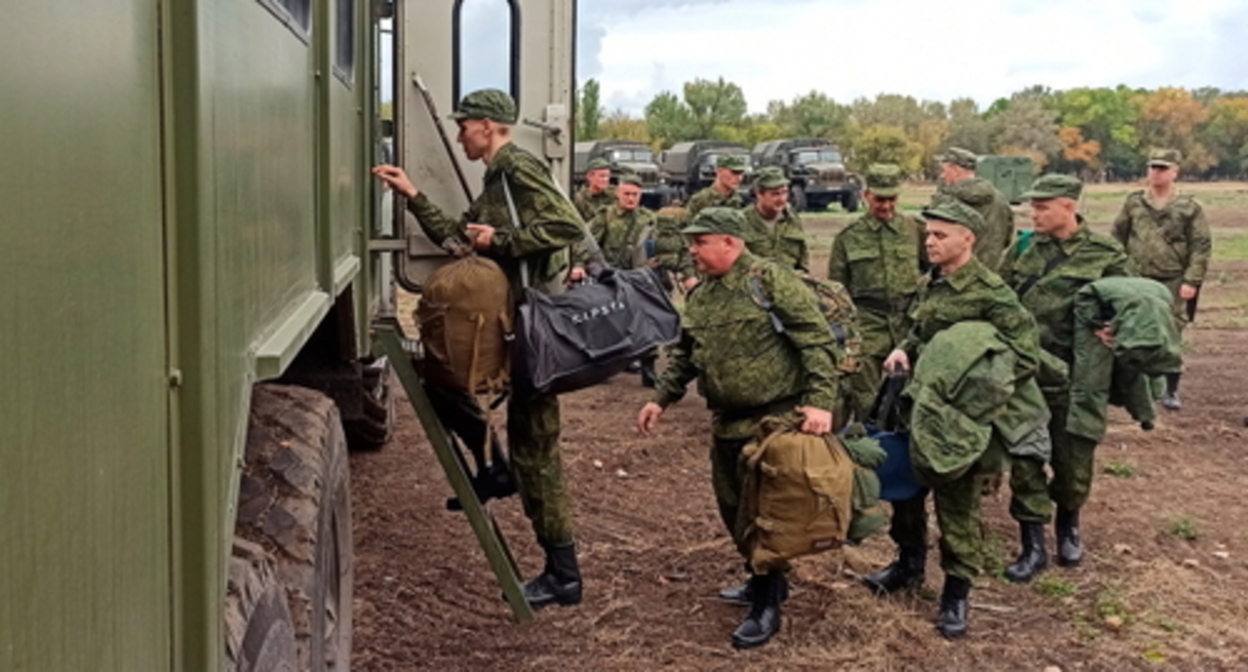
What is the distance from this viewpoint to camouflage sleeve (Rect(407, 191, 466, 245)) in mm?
4949

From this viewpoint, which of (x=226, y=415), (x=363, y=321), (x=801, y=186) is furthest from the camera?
(x=801, y=186)

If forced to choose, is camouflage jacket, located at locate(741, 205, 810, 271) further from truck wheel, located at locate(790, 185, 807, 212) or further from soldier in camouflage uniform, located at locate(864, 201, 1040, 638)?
truck wheel, located at locate(790, 185, 807, 212)

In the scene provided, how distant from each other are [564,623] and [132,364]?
4195mm

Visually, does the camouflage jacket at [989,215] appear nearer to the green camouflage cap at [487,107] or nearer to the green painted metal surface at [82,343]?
the green camouflage cap at [487,107]

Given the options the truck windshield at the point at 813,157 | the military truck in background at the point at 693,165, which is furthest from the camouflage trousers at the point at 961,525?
the truck windshield at the point at 813,157

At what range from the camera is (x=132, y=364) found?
4.17 feet

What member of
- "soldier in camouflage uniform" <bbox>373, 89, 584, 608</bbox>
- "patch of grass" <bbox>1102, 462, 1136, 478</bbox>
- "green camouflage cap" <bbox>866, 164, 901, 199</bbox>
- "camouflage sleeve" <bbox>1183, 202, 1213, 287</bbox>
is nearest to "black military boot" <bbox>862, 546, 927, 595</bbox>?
"soldier in camouflage uniform" <bbox>373, 89, 584, 608</bbox>

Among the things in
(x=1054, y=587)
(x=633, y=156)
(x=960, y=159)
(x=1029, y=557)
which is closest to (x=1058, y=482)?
(x=1029, y=557)

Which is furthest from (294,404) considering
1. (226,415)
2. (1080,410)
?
(1080,410)

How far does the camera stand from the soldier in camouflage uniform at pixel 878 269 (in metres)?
7.64

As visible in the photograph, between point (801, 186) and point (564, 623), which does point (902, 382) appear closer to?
point (564, 623)

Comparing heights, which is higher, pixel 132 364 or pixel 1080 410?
pixel 132 364

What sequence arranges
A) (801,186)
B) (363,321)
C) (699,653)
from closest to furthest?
(363,321), (699,653), (801,186)

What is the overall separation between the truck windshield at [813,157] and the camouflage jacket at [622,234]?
89.1 feet
